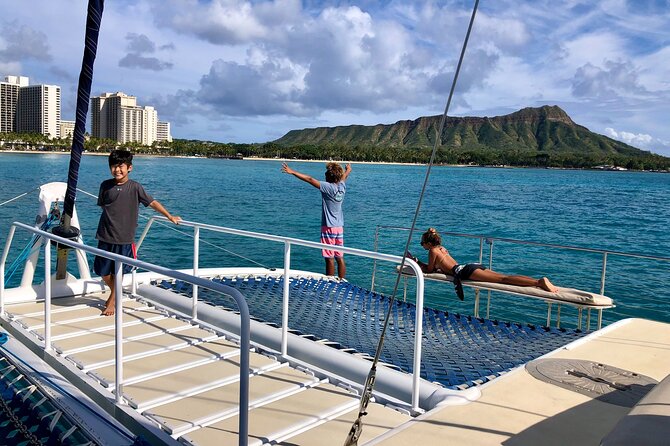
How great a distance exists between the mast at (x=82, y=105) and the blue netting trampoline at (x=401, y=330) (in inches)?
53.4

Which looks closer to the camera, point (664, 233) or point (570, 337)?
point (570, 337)

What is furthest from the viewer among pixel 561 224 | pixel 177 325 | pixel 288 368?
pixel 561 224

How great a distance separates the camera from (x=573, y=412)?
141 inches

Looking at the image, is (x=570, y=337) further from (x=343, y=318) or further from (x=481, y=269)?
(x=343, y=318)

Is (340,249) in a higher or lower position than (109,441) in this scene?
higher

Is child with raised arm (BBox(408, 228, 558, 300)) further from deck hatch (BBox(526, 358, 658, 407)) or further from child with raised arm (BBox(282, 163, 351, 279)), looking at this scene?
deck hatch (BBox(526, 358, 658, 407))

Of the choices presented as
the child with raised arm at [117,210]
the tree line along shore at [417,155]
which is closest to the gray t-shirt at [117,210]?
the child with raised arm at [117,210]

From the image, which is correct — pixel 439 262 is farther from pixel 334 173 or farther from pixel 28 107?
pixel 28 107

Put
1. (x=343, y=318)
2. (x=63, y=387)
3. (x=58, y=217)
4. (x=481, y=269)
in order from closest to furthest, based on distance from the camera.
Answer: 1. (x=63, y=387)
2. (x=343, y=318)
3. (x=58, y=217)
4. (x=481, y=269)

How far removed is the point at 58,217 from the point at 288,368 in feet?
12.7

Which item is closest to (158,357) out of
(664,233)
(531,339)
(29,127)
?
(531,339)

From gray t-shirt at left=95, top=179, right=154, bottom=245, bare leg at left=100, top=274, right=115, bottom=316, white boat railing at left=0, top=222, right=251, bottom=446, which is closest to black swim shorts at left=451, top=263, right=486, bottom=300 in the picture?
gray t-shirt at left=95, top=179, right=154, bottom=245

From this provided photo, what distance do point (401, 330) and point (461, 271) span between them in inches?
67.9

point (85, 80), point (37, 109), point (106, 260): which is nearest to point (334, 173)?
point (106, 260)
